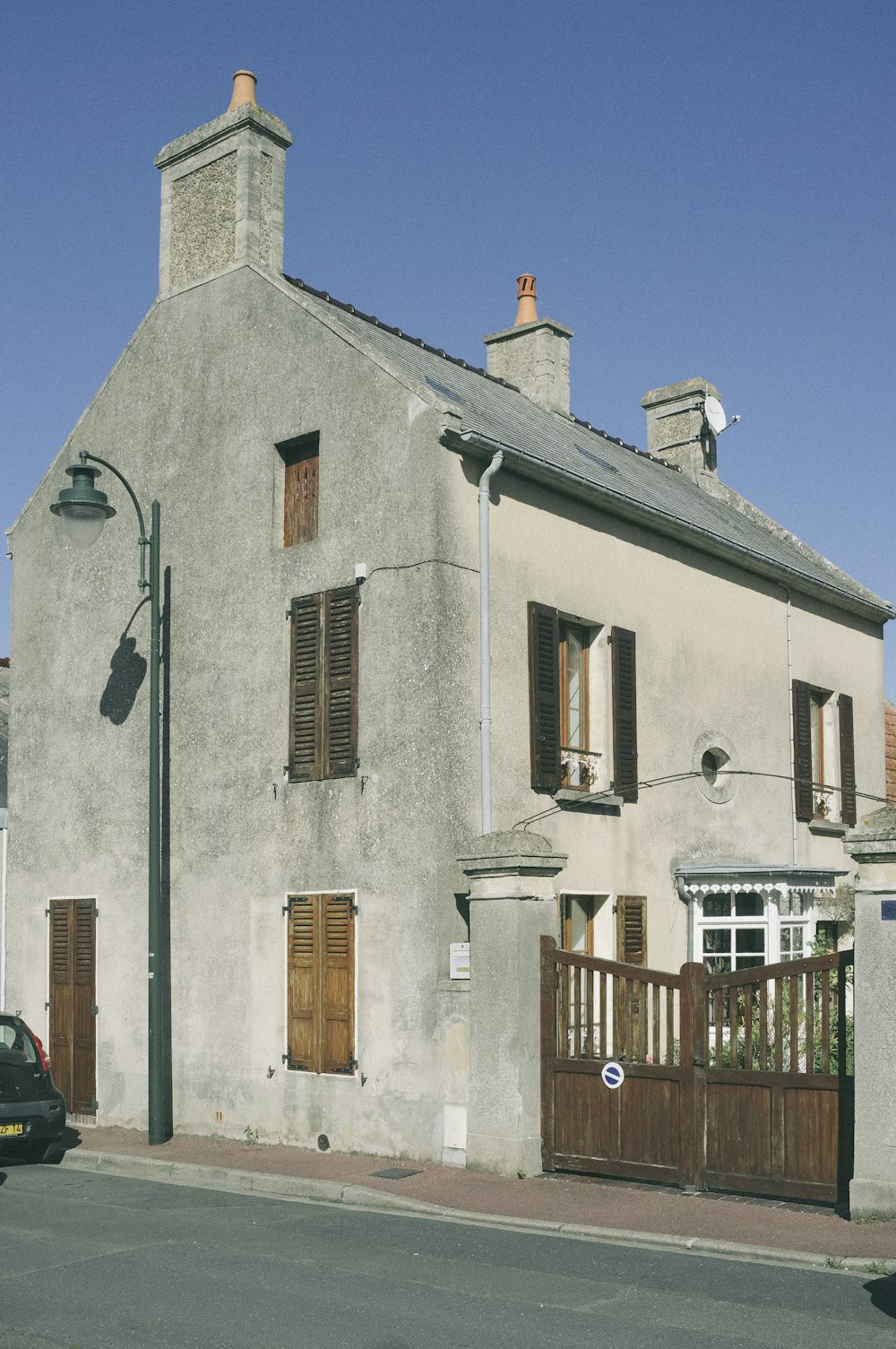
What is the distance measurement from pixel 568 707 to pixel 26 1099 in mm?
6784

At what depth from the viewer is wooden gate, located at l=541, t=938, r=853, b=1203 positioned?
10.7 m

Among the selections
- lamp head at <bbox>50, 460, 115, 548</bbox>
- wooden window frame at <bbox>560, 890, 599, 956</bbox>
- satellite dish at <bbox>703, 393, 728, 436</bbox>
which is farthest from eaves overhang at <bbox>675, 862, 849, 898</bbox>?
satellite dish at <bbox>703, 393, 728, 436</bbox>

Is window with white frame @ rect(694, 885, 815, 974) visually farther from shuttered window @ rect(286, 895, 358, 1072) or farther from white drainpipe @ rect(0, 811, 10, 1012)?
white drainpipe @ rect(0, 811, 10, 1012)

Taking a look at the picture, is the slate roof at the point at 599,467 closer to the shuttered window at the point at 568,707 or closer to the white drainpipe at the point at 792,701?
the white drainpipe at the point at 792,701

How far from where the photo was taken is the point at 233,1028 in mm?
14945

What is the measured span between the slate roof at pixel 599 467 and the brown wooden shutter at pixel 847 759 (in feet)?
5.23

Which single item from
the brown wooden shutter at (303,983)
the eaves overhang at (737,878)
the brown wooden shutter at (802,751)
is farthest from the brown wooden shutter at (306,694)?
the brown wooden shutter at (802,751)

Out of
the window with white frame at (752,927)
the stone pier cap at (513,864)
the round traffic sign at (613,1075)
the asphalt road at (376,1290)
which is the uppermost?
the stone pier cap at (513,864)

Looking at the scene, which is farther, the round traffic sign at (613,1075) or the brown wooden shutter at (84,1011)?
the brown wooden shutter at (84,1011)

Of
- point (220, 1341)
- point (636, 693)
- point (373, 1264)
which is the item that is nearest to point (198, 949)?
point (636, 693)

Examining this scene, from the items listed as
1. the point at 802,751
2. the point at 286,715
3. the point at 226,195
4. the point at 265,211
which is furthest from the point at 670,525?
the point at 226,195

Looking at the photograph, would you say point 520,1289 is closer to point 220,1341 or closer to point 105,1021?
point 220,1341

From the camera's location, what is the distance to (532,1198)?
36.9 ft

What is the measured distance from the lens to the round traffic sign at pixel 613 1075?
11797 millimetres
